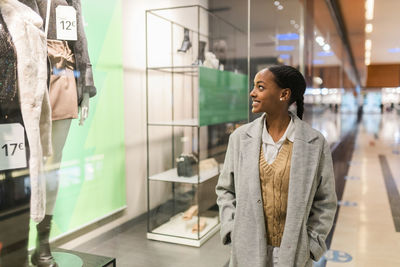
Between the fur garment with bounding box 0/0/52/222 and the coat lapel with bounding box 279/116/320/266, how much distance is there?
4.45 feet

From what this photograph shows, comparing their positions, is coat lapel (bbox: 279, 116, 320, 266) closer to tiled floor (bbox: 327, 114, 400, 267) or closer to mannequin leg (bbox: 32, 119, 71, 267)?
mannequin leg (bbox: 32, 119, 71, 267)

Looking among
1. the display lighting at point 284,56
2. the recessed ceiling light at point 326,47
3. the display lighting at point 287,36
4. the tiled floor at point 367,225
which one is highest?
the recessed ceiling light at point 326,47

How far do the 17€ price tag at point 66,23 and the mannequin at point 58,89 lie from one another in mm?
25

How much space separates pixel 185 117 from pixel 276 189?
8.64 feet

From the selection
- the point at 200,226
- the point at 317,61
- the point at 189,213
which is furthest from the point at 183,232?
the point at 317,61

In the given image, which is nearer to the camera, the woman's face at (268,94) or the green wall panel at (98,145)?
the woman's face at (268,94)

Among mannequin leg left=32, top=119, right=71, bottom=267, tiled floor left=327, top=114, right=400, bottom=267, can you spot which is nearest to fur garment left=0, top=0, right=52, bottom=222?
mannequin leg left=32, top=119, right=71, bottom=267

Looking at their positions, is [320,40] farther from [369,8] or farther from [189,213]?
[189,213]

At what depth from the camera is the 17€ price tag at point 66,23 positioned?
2.17 meters

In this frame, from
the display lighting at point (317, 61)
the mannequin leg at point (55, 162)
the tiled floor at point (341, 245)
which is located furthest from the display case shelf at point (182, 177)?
the display lighting at point (317, 61)

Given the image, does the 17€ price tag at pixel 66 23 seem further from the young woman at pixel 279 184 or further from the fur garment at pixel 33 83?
the young woman at pixel 279 184

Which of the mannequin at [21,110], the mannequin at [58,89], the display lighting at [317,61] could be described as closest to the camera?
the mannequin at [21,110]

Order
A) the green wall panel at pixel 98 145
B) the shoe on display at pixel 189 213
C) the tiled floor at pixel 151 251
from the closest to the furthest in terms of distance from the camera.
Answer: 1. the green wall panel at pixel 98 145
2. the tiled floor at pixel 151 251
3. the shoe on display at pixel 189 213

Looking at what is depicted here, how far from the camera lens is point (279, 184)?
1.50 meters
